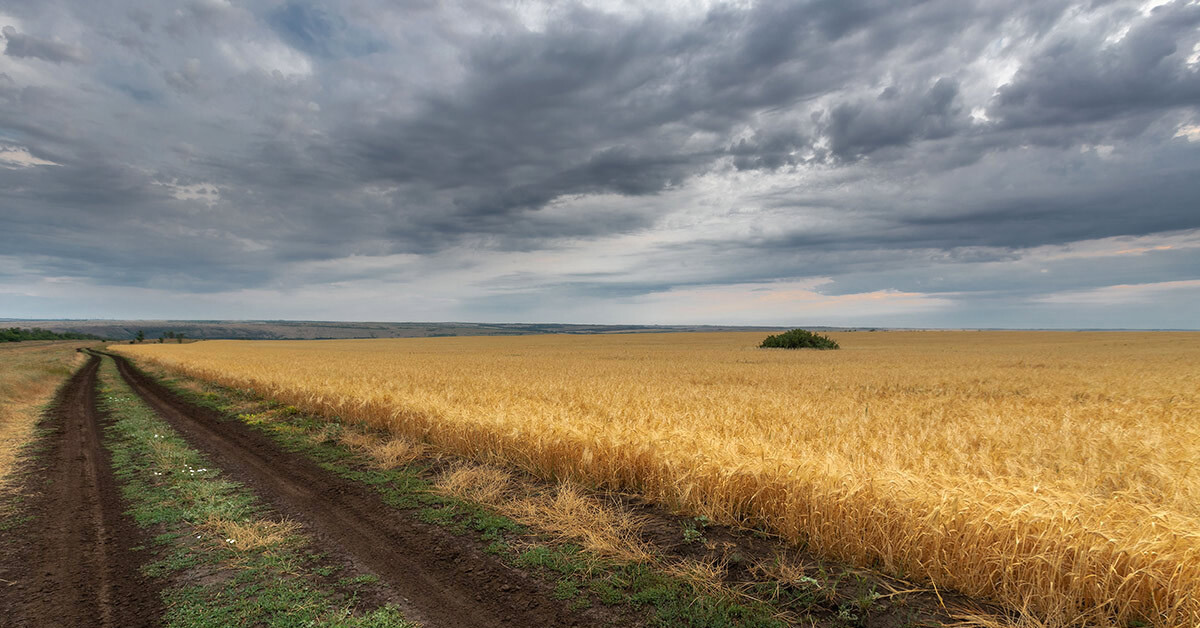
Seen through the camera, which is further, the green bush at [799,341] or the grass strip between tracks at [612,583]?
the green bush at [799,341]

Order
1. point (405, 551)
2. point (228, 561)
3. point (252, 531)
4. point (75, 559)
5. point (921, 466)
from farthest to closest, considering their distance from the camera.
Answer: point (921, 466) < point (252, 531) < point (405, 551) < point (75, 559) < point (228, 561)

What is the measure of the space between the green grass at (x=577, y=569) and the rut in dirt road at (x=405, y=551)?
0.21 meters

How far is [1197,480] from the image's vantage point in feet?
20.8

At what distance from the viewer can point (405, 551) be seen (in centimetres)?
602

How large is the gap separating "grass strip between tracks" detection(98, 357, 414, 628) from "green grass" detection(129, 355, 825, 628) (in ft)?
5.03

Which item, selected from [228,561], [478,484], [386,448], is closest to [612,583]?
[478,484]

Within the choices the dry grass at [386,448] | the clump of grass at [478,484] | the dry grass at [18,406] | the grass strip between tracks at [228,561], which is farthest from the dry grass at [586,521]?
the dry grass at [18,406]

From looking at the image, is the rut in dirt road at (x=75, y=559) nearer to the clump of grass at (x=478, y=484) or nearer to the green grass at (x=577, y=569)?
the green grass at (x=577, y=569)

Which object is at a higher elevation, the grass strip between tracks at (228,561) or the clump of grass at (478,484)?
the clump of grass at (478,484)

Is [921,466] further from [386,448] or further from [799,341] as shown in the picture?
[799,341]

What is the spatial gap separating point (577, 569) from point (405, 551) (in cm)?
218

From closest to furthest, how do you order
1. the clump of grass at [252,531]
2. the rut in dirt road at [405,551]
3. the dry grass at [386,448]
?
the rut in dirt road at [405,551], the clump of grass at [252,531], the dry grass at [386,448]

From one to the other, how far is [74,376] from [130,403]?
22.7 meters

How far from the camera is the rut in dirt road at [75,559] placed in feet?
15.3
